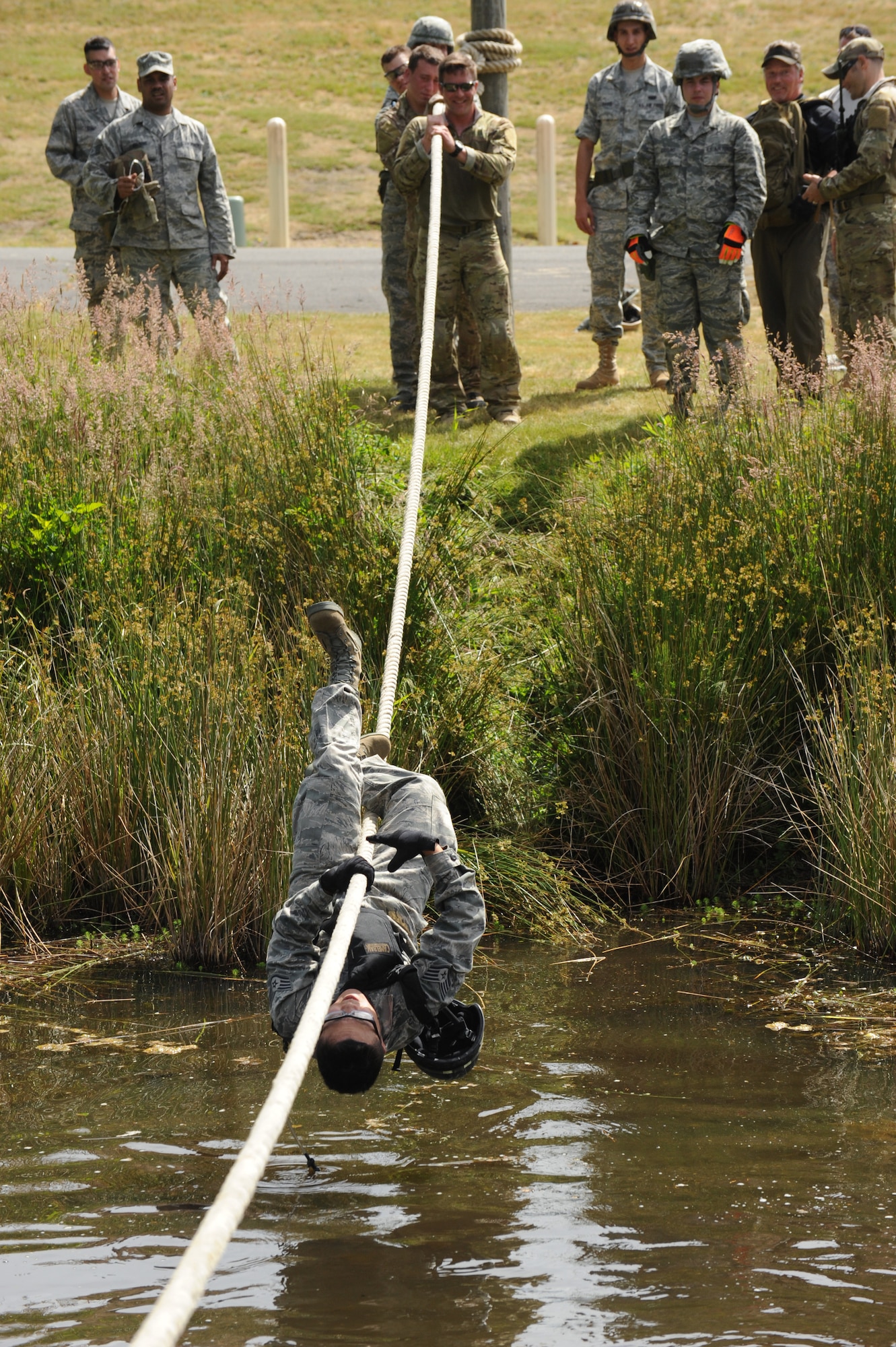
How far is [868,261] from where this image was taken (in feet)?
29.5

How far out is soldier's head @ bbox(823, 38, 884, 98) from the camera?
8984 mm

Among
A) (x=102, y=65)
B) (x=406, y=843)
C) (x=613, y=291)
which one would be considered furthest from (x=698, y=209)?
(x=406, y=843)

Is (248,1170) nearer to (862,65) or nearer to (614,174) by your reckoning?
(862,65)

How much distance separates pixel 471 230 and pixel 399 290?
1.10 metres

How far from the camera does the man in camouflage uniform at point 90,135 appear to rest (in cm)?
1089

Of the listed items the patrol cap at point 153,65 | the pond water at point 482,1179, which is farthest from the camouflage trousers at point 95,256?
the pond water at point 482,1179

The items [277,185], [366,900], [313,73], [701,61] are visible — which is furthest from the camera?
[313,73]

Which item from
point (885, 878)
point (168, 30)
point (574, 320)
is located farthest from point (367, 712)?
point (168, 30)

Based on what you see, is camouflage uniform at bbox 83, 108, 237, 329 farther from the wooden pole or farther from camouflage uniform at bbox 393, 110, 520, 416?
the wooden pole

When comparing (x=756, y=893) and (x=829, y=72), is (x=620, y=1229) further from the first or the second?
(x=829, y=72)

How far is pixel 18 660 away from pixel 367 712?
5.33 ft

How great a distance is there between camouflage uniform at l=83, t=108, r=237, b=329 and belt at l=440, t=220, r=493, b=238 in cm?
151

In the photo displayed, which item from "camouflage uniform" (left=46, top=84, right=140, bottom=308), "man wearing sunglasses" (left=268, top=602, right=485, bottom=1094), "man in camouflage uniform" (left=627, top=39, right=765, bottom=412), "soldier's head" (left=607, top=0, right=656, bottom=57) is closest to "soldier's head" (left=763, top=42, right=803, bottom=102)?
"man in camouflage uniform" (left=627, top=39, right=765, bottom=412)

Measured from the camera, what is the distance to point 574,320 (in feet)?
45.0
